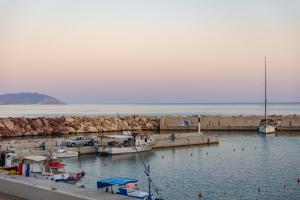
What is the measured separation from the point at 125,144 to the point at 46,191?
4276 cm

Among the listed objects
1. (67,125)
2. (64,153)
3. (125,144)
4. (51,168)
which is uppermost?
Answer: (67,125)

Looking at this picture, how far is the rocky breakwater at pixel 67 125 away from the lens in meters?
78.4

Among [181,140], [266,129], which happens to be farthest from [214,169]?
[266,129]

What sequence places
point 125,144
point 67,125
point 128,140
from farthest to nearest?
point 67,125 < point 128,140 < point 125,144

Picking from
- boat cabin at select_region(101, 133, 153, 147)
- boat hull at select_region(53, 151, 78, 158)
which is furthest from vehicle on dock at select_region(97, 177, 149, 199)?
boat cabin at select_region(101, 133, 153, 147)

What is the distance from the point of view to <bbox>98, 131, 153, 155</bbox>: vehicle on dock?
5148 centimetres

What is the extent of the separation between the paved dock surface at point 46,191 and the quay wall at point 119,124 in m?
67.2

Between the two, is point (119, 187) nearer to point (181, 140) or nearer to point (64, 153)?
point (64, 153)

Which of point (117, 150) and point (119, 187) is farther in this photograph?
point (117, 150)

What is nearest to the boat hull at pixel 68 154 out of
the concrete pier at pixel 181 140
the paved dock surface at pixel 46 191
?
the concrete pier at pixel 181 140

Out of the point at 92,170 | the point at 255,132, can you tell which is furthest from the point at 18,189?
the point at 255,132

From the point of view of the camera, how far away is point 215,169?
130 feet

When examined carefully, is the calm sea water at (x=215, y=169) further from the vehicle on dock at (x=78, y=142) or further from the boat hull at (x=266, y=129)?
the boat hull at (x=266, y=129)

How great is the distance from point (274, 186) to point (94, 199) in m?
23.6
